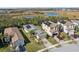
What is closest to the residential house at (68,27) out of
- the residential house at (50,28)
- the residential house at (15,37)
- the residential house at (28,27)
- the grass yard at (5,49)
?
the residential house at (50,28)

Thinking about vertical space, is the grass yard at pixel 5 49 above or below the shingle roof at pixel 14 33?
below

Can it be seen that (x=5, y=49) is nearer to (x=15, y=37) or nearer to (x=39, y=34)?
(x=15, y=37)

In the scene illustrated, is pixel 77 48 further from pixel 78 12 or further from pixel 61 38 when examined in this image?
pixel 78 12

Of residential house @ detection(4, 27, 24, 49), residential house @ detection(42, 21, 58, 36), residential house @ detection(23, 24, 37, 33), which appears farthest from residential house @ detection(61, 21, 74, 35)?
residential house @ detection(4, 27, 24, 49)

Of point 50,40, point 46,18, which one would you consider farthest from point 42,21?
point 50,40

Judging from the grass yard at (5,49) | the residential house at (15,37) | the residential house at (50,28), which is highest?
the residential house at (50,28)

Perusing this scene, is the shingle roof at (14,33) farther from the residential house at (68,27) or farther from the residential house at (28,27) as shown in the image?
the residential house at (68,27)

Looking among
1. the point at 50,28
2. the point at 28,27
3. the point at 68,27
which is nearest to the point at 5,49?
the point at 28,27
